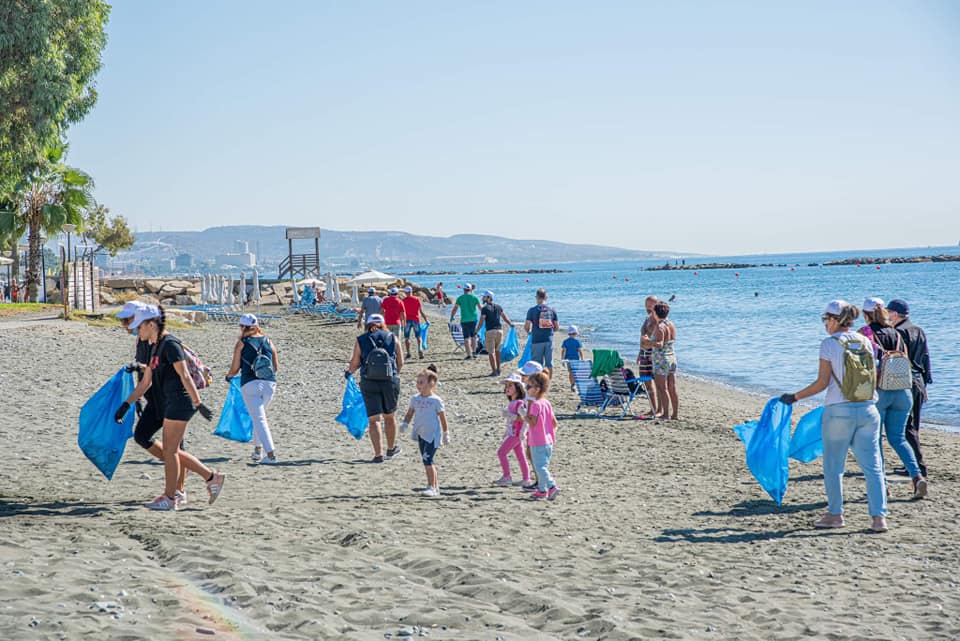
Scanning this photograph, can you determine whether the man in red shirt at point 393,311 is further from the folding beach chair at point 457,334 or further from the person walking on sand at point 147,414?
the person walking on sand at point 147,414

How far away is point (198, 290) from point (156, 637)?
149 feet

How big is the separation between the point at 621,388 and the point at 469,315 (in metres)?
7.28

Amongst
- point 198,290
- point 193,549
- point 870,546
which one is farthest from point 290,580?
point 198,290

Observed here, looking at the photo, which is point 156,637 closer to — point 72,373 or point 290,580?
point 290,580

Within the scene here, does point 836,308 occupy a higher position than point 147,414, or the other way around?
point 836,308

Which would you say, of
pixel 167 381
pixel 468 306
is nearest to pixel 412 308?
pixel 468 306

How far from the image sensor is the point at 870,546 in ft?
20.6

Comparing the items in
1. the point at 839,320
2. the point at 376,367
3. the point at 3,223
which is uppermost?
the point at 3,223

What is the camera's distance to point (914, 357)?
7750 mm

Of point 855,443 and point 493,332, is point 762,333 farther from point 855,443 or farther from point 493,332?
point 855,443

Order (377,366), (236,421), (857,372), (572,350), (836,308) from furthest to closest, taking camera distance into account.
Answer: (572,350)
(236,421)
(377,366)
(836,308)
(857,372)

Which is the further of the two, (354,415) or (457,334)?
(457,334)

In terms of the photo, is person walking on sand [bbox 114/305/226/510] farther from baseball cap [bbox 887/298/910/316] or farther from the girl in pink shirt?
baseball cap [bbox 887/298/910/316]

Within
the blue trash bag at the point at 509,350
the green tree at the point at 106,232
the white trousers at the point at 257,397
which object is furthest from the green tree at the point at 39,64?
the green tree at the point at 106,232
